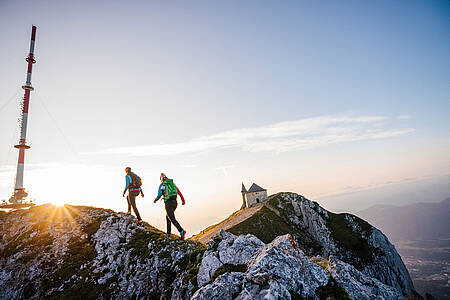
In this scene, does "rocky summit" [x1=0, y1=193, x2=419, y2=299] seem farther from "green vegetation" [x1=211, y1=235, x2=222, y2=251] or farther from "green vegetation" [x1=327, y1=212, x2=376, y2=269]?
"green vegetation" [x1=327, y1=212, x2=376, y2=269]

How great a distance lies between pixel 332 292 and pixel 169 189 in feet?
38.4

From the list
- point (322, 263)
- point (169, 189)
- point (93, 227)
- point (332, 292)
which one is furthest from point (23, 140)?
point (332, 292)

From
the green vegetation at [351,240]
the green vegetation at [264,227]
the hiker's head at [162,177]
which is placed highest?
the hiker's head at [162,177]

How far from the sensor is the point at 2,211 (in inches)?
1027

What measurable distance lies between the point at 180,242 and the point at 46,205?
75.7ft

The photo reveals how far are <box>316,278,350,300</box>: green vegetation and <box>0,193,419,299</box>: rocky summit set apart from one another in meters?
0.04

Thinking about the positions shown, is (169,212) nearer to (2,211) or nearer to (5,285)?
(5,285)

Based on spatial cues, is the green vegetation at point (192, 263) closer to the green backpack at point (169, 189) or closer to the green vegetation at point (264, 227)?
the green backpack at point (169, 189)

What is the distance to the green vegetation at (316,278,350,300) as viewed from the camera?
8.00m

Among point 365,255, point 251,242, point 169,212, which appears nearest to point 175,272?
point 169,212

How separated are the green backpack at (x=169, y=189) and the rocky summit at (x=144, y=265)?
14.0 feet

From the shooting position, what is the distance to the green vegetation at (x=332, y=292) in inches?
315

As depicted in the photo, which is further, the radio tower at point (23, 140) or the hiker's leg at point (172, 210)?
the radio tower at point (23, 140)

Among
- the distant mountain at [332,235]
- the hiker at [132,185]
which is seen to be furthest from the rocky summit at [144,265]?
the distant mountain at [332,235]
